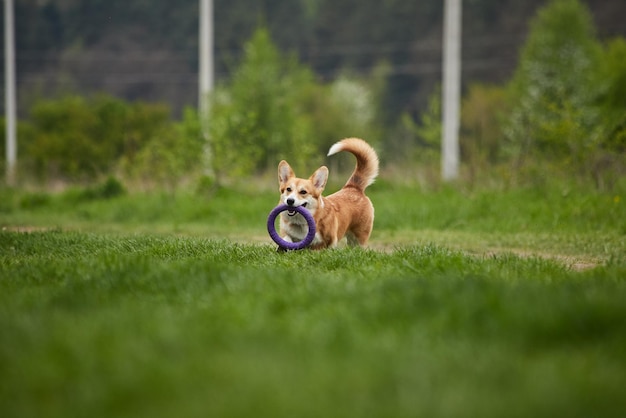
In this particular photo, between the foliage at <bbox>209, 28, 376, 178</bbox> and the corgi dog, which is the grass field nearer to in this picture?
the corgi dog

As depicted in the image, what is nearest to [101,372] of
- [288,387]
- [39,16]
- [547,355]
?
[288,387]

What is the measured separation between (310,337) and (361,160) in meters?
4.82

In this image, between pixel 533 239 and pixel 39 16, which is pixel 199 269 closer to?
pixel 533 239

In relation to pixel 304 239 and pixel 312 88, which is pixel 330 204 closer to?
pixel 304 239

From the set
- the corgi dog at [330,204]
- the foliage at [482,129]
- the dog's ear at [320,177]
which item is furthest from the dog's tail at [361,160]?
the foliage at [482,129]

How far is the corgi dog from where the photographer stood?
281 inches

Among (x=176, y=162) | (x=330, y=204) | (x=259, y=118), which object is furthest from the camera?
(x=259, y=118)

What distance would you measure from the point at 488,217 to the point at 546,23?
2077cm

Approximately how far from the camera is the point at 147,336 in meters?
3.48

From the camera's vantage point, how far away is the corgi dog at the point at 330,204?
23.4 feet

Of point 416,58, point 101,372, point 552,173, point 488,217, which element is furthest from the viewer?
point 416,58

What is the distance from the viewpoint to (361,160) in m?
8.09

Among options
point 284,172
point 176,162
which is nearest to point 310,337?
point 284,172

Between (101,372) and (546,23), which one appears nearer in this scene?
(101,372)
